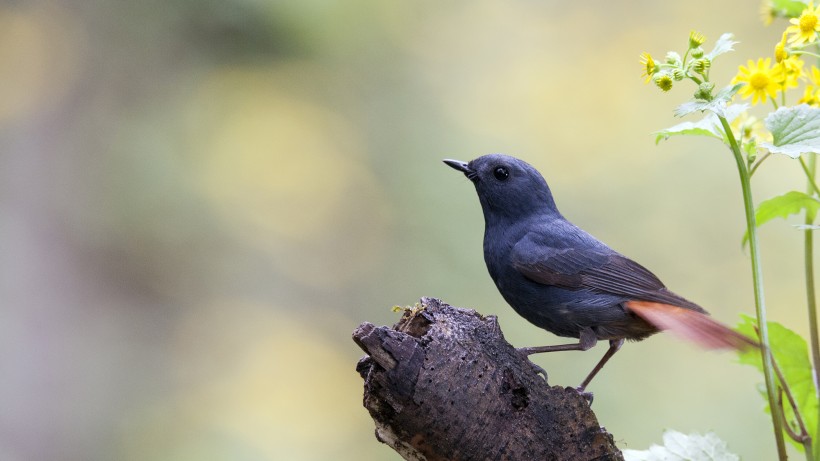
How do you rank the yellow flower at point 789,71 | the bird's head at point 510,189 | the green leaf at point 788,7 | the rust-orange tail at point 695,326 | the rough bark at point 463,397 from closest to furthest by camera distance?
1. the rough bark at point 463,397
2. the rust-orange tail at point 695,326
3. the yellow flower at point 789,71
4. the green leaf at point 788,7
5. the bird's head at point 510,189

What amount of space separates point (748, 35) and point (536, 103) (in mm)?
1514

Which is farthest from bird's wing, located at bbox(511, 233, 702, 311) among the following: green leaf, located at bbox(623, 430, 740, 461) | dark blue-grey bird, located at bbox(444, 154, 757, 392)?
green leaf, located at bbox(623, 430, 740, 461)

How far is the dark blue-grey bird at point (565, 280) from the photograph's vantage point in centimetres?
258

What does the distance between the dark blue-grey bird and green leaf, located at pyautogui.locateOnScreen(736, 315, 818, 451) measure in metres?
→ 0.19

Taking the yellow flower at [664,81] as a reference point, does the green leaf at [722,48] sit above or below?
above

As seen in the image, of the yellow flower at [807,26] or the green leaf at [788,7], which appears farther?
the green leaf at [788,7]

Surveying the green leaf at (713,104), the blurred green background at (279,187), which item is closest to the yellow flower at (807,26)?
the green leaf at (713,104)

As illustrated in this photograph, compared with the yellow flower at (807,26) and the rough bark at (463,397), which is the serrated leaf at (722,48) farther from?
the rough bark at (463,397)

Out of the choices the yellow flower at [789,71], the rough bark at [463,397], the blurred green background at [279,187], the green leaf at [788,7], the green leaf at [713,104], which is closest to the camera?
the rough bark at [463,397]

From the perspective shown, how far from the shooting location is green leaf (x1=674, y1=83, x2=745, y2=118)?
2.03m

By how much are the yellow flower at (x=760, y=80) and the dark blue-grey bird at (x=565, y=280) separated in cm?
63

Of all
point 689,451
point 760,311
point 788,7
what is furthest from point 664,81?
point 689,451

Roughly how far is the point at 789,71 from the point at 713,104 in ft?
1.31

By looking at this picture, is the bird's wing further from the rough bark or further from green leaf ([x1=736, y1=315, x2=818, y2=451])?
the rough bark
